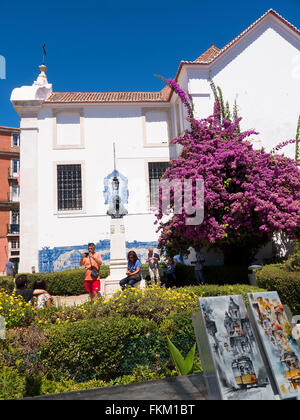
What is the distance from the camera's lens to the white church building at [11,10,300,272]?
14.5 m

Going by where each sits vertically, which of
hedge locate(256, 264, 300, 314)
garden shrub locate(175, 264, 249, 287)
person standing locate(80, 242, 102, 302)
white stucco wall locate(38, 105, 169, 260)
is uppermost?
white stucco wall locate(38, 105, 169, 260)

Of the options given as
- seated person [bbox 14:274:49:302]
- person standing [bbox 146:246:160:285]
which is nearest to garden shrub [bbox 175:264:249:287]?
person standing [bbox 146:246:160:285]

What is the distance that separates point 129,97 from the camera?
19.2m

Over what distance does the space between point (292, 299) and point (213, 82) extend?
11130 mm

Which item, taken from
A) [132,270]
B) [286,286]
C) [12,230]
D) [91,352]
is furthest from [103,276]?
[12,230]

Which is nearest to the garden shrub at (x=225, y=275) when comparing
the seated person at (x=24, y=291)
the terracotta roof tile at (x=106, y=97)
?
the seated person at (x=24, y=291)

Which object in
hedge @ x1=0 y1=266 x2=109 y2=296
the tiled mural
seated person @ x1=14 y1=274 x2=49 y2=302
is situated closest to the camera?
seated person @ x1=14 y1=274 x2=49 y2=302

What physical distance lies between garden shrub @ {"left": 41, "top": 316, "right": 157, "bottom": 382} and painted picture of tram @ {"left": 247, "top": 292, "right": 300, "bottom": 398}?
1926 mm

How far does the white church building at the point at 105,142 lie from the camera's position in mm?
14531

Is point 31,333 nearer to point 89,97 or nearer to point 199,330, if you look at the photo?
point 199,330

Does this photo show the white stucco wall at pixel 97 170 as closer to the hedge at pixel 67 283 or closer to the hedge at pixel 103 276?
the hedge at pixel 103 276

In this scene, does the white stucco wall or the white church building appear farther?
the white stucco wall

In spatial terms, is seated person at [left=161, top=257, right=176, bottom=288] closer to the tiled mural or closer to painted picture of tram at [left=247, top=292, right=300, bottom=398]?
the tiled mural

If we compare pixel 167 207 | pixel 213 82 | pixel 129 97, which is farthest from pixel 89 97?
pixel 167 207
